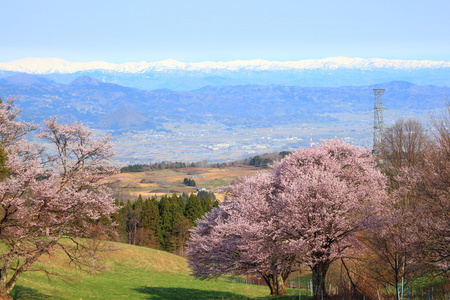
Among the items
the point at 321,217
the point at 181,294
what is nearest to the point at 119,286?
the point at 181,294

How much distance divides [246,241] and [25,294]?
12.0 metres

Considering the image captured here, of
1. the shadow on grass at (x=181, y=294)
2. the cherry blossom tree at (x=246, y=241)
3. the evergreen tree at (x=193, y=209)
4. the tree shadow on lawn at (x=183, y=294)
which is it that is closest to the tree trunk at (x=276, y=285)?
the cherry blossom tree at (x=246, y=241)

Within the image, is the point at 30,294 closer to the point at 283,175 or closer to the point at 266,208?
the point at 266,208

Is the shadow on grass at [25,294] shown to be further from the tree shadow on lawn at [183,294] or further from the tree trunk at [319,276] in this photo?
the tree trunk at [319,276]

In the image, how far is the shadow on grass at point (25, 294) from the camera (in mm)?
22141

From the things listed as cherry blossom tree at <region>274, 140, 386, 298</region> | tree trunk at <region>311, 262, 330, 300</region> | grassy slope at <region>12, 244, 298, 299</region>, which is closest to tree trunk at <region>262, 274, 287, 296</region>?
grassy slope at <region>12, 244, 298, 299</region>

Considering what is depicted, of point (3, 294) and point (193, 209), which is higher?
point (3, 294)

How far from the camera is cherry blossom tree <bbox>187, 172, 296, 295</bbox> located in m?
25.8

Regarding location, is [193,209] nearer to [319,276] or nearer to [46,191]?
[319,276]

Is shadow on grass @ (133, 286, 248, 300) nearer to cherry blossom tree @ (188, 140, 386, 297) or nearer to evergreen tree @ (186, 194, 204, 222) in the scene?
cherry blossom tree @ (188, 140, 386, 297)

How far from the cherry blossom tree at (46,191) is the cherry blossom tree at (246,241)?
351 inches

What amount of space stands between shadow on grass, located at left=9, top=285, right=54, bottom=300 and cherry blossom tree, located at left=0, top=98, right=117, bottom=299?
7.22ft

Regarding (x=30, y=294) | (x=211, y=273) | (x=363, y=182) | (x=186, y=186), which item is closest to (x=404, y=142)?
(x=363, y=182)

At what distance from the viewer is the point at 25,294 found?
2281cm
